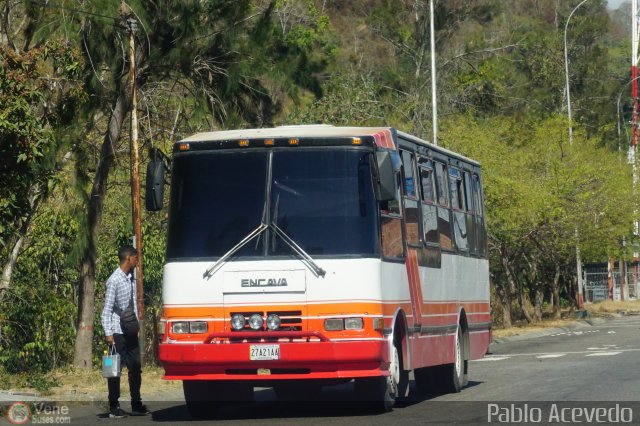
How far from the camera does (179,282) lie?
1492cm

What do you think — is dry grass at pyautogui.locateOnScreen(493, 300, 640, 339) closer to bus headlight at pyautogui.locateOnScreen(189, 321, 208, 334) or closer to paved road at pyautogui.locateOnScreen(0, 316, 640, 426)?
paved road at pyautogui.locateOnScreen(0, 316, 640, 426)

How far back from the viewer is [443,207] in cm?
1834

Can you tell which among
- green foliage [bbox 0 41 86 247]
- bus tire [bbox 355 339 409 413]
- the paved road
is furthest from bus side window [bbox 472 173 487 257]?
green foliage [bbox 0 41 86 247]

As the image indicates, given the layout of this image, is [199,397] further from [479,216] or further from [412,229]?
[479,216]

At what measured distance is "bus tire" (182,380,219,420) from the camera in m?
15.4

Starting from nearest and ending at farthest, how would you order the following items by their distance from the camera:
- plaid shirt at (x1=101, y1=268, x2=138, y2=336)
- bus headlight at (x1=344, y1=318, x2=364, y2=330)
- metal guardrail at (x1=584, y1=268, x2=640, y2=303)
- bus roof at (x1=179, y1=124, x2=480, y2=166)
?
bus headlight at (x1=344, y1=318, x2=364, y2=330)
bus roof at (x1=179, y1=124, x2=480, y2=166)
plaid shirt at (x1=101, y1=268, x2=138, y2=336)
metal guardrail at (x1=584, y1=268, x2=640, y2=303)

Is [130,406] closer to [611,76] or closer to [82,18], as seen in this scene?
[82,18]

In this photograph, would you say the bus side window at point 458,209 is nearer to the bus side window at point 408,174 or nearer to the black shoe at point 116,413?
the bus side window at point 408,174

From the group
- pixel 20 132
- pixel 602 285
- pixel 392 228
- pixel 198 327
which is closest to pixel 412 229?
pixel 392 228

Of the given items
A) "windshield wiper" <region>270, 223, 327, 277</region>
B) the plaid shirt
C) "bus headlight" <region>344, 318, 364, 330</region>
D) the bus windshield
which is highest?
the bus windshield

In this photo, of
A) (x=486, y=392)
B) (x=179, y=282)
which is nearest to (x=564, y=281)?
(x=486, y=392)

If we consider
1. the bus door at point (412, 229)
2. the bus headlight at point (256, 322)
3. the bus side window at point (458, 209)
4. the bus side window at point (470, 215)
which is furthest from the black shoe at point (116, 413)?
the bus side window at point (470, 215)

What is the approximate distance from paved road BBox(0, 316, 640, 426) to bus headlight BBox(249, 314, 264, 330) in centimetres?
97

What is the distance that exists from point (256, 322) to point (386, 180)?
199 centimetres
